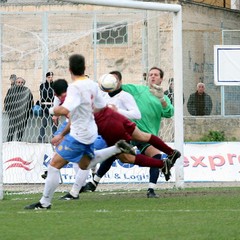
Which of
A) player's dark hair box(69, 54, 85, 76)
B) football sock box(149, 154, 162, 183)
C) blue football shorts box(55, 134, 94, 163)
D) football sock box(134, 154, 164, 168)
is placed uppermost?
player's dark hair box(69, 54, 85, 76)

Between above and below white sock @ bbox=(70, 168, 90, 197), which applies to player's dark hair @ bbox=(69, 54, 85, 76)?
above

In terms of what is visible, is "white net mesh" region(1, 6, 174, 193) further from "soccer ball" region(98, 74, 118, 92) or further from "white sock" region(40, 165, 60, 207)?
"white sock" region(40, 165, 60, 207)

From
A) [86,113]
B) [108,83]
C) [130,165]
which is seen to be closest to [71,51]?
[130,165]

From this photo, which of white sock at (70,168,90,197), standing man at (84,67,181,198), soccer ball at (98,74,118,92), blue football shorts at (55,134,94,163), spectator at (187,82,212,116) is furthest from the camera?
spectator at (187,82,212,116)

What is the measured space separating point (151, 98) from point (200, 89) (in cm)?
1066

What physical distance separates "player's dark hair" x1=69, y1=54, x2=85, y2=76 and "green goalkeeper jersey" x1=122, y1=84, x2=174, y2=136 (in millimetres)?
3242

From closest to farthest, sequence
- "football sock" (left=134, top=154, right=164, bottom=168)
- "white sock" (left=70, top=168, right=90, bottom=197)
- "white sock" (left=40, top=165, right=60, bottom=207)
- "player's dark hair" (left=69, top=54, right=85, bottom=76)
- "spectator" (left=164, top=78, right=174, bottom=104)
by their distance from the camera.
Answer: "player's dark hair" (left=69, top=54, right=85, bottom=76), "white sock" (left=40, top=165, right=60, bottom=207), "football sock" (left=134, top=154, right=164, bottom=168), "white sock" (left=70, top=168, right=90, bottom=197), "spectator" (left=164, top=78, right=174, bottom=104)

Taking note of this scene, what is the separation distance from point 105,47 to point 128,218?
33.1 ft

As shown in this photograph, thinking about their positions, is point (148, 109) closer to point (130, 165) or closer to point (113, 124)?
point (113, 124)

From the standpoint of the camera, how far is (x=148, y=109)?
57.8ft

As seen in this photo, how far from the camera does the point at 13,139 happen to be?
2208cm

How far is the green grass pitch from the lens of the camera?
11.6m

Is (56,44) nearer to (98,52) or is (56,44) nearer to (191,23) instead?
(98,52)

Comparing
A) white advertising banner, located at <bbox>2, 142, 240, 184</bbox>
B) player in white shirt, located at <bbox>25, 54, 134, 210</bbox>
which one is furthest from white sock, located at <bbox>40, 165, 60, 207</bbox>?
white advertising banner, located at <bbox>2, 142, 240, 184</bbox>
